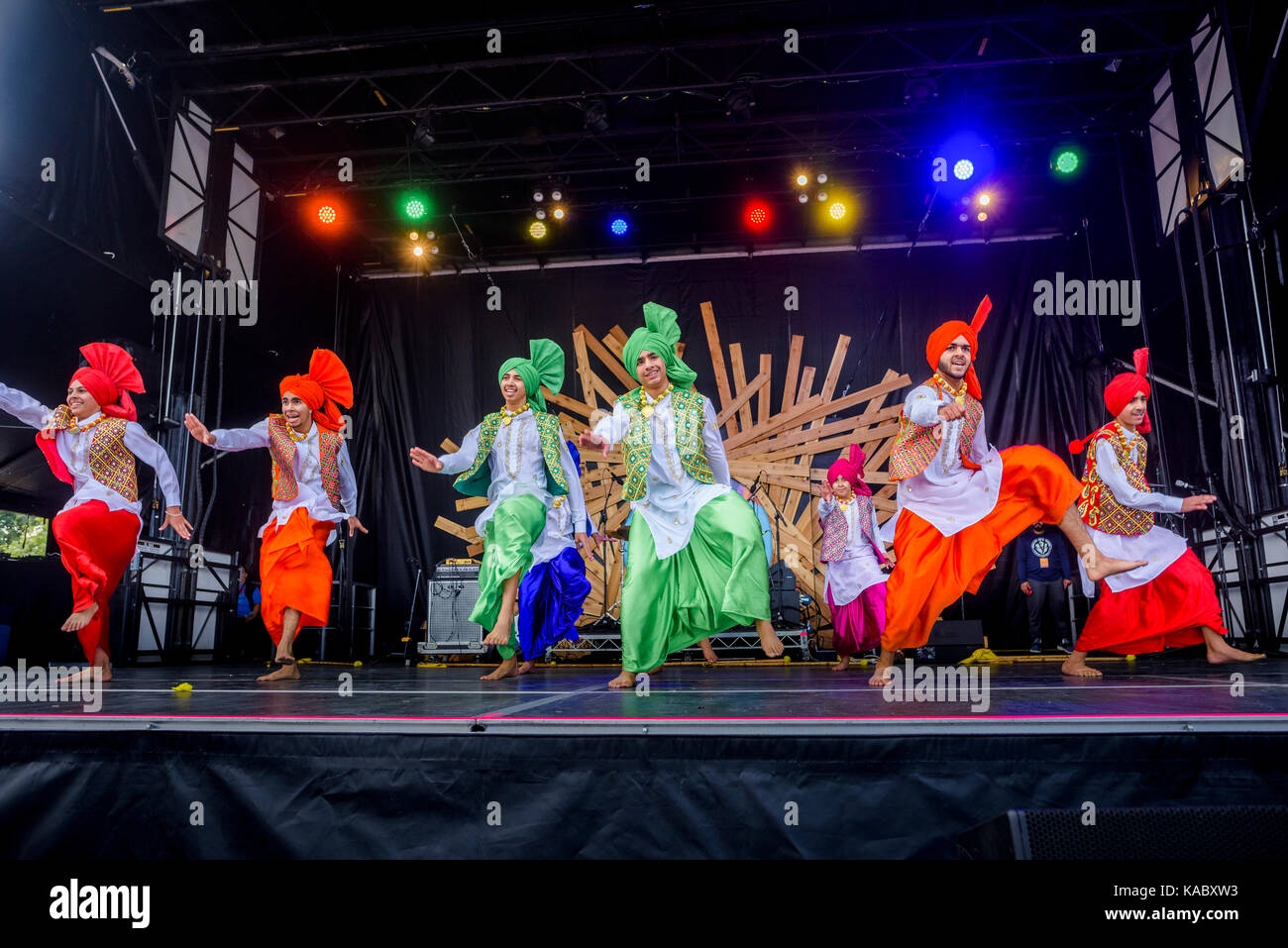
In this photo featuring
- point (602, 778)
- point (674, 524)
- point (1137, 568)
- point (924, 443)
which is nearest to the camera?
point (602, 778)

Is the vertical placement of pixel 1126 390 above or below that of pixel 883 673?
above

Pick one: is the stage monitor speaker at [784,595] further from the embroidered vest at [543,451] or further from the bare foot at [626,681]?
the bare foot at [626,681]

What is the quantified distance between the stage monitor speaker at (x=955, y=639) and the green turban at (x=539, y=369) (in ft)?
14.0

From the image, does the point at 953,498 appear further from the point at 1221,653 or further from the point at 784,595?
the point at 784,595

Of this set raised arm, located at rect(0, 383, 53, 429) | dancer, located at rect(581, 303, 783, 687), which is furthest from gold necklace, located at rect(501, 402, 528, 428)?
raised arm, located at rect(0, 383, 53, 429)

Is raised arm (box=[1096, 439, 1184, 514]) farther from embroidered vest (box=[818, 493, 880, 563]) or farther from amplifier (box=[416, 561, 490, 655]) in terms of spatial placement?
amplifier (box=[416, 561, 490, 655])

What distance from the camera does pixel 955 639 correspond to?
25.3ft

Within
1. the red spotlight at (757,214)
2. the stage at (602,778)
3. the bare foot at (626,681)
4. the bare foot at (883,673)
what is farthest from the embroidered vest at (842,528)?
the stage at (602,778)

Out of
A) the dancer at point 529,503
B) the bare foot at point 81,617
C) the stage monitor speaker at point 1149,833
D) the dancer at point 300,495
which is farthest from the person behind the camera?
the dancer at point 300,495

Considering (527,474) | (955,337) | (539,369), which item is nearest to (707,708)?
(955,337)

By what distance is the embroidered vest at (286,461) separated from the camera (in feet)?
18.3

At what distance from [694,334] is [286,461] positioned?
6787 mm

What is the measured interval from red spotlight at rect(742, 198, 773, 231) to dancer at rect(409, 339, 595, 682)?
5.76 metres
